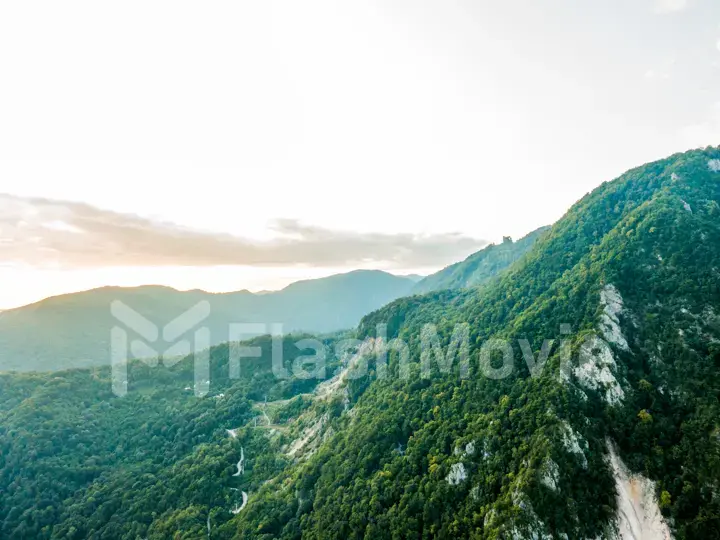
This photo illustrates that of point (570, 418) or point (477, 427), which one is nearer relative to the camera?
point (570, 418)

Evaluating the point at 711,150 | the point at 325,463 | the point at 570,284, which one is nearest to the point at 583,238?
the point at 570,284

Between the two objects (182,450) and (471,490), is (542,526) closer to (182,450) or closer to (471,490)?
(471,490)

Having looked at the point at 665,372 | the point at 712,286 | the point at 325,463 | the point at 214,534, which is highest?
the point at 712,286

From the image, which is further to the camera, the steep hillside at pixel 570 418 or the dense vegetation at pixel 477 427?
the dense vegetation at pixel 477 427

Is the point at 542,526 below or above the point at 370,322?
below

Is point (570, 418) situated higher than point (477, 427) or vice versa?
point (570, 418)

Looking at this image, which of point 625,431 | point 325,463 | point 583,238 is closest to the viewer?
point 625,431

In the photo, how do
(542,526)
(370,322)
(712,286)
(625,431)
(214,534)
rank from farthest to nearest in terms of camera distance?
(370,322) → (214,534) → (712,286) → (625,431) → (542,526)

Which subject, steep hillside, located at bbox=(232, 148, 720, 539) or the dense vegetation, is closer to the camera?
steep hillside, located at bbox=(232, 148, 720, 539)
